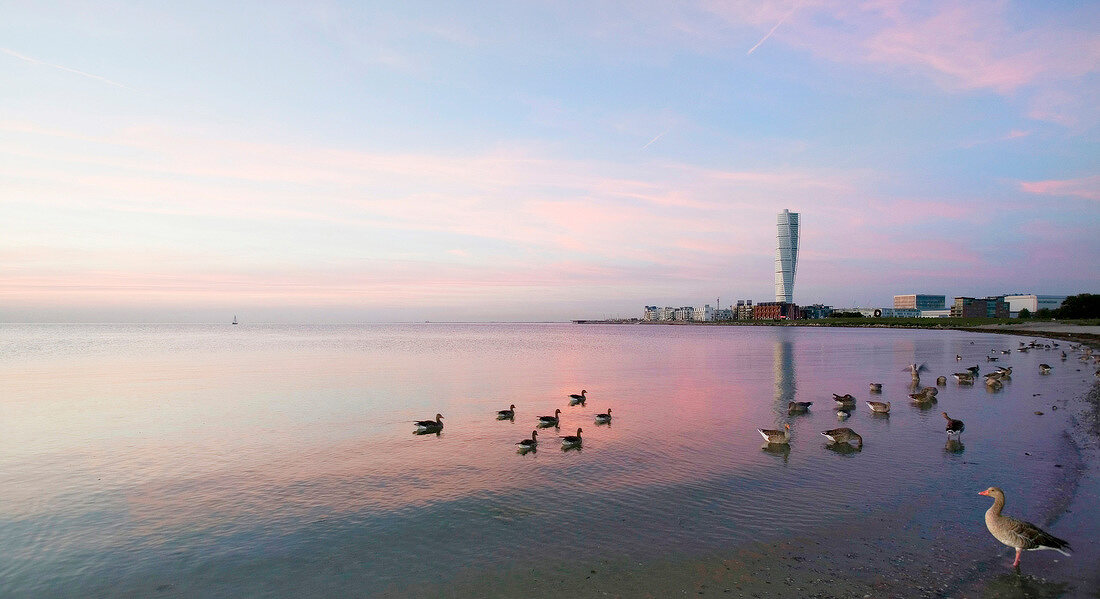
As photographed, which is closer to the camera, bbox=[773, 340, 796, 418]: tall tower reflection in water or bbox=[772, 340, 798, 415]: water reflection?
bbox=[773, 340, 796, 418]: tall tower reflection in water

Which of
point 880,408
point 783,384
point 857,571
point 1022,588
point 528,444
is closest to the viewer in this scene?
point 1022,588

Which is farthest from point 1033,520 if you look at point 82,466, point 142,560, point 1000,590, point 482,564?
point 82,466

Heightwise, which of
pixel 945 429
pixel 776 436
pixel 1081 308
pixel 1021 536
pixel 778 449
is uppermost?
pixel 1081 308

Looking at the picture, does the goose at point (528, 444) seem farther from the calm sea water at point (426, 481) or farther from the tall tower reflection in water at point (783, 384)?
the tall tower reflection in water at point (783, 384)

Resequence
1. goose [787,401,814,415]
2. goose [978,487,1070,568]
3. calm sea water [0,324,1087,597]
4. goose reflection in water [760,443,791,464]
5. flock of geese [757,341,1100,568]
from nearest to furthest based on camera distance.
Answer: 1. goose [978,487,1070,568]
2. flock of geese [757,341,1100,568]
3. calm sea water [0,324,1087,597]
4. goose reflection in water [760,443,791,464]
5. goose [787,401,814,415]

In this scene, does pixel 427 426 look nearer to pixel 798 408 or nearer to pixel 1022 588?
pixel 798 408

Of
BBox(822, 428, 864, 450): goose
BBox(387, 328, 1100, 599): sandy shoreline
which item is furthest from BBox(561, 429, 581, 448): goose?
BBox(387, 328, 1100, 599): sandy shoreline

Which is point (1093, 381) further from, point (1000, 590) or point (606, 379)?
point (1000, 590)

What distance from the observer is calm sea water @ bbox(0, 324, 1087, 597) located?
10.2 m

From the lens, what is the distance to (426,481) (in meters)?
14.9

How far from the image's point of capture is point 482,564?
9.84 meters

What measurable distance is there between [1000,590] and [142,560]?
14200mm

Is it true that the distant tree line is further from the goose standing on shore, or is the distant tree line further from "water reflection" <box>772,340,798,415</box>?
the goose standing on shore

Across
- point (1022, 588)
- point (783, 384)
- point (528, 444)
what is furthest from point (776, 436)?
point (783, 384)
